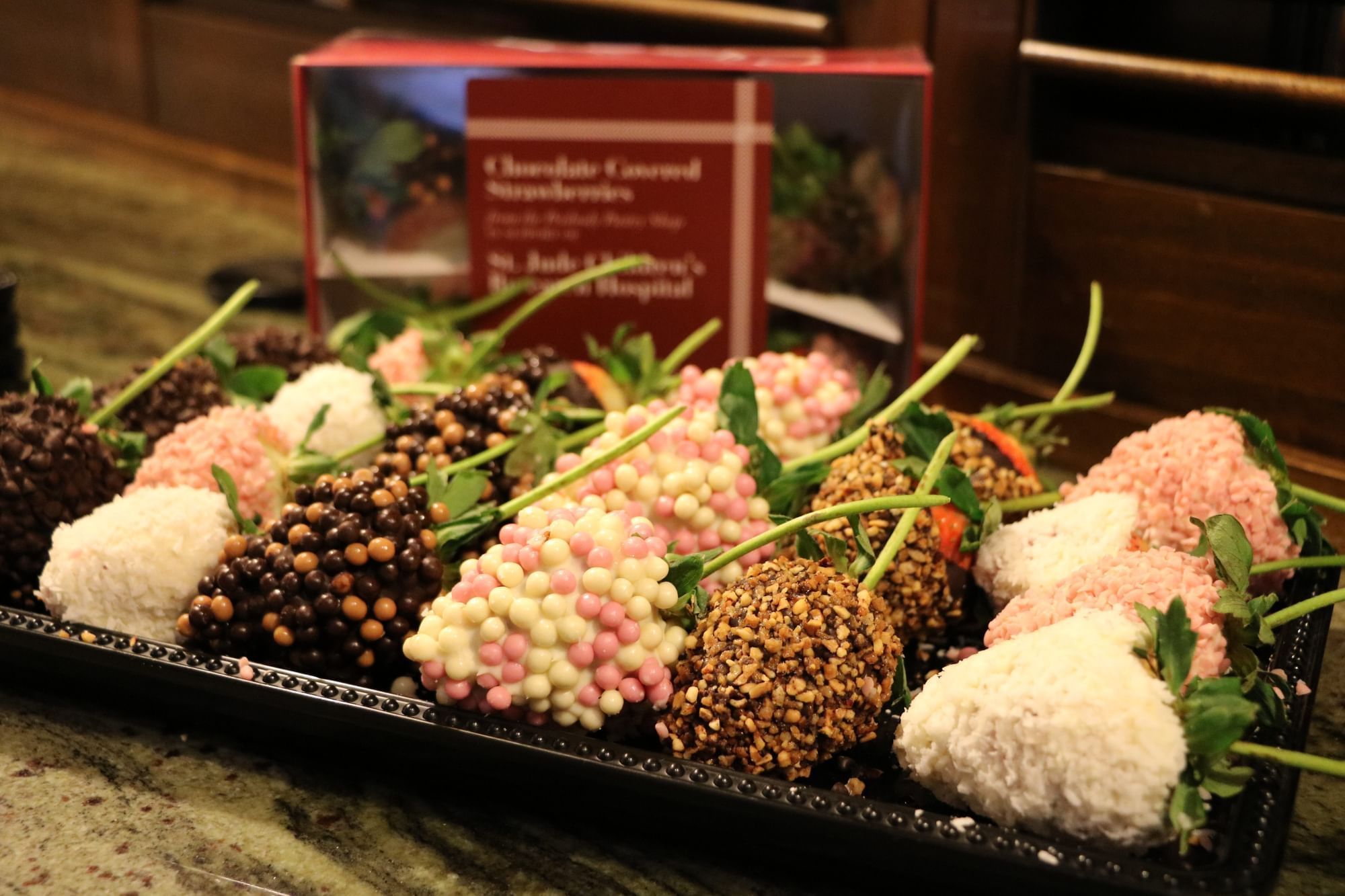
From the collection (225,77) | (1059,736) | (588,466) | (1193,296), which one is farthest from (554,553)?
(225,77)

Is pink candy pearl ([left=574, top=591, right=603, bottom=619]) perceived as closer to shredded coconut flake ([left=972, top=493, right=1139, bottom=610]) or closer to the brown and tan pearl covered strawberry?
the brown and tan pearl covered strawberry

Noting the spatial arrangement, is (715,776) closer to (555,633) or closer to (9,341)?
(555,633)

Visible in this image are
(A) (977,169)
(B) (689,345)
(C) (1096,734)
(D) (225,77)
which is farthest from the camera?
(D) (225,77)

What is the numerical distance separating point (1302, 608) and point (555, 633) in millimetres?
389

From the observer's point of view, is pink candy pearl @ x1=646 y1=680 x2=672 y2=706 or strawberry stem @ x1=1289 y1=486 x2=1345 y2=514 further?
strawberry stem @ x1=1289 y1=486 x2=1345 y2=514

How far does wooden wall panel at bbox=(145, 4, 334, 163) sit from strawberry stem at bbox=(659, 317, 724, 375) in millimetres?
924

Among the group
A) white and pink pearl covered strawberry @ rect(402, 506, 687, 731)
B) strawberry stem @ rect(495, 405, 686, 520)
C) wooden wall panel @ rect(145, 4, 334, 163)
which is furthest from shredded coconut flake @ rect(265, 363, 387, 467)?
wooden wall panel @ rect(145, 4, 334, 163)

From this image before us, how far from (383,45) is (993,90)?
531 millimetres

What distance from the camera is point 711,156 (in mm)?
1119

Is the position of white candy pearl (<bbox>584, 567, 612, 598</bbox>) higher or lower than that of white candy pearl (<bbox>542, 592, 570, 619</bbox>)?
higher

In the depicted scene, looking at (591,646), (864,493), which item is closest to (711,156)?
(864,493)

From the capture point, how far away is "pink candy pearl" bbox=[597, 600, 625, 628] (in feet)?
2.31

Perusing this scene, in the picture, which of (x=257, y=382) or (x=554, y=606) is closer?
(x=554, y=606)

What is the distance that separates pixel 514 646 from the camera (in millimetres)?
695
